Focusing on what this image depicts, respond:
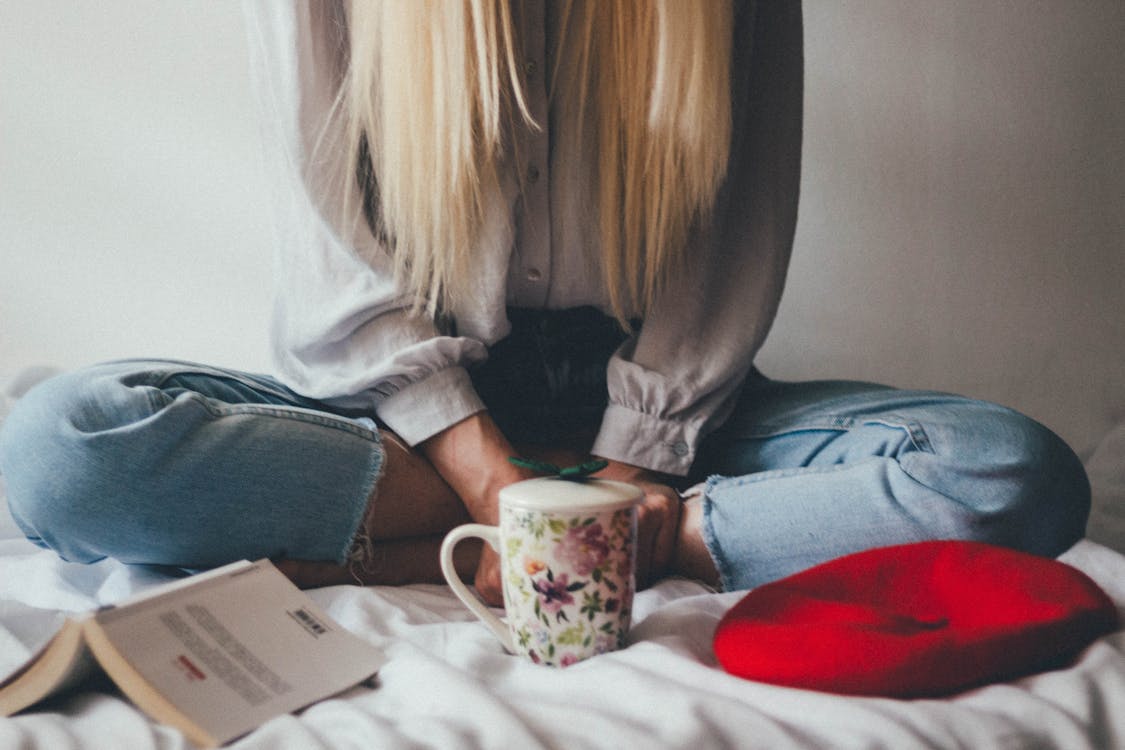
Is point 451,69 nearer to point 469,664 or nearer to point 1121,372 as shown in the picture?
point 469,664

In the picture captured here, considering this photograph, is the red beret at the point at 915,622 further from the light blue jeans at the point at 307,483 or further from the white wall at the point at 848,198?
the white wall at the point at 848,198

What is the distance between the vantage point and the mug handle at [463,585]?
61cm

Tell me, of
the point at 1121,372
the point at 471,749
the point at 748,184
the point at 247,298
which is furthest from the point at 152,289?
the point at 1121,372

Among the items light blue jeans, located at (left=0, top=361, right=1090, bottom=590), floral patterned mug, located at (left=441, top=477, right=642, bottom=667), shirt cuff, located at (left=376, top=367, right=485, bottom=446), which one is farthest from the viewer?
shirt cuff, located at (left=376, top=367, right=485, bottom=446)

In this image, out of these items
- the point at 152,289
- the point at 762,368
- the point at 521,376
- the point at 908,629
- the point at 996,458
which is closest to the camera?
the point at 908,629

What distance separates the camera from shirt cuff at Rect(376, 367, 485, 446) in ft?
2.89

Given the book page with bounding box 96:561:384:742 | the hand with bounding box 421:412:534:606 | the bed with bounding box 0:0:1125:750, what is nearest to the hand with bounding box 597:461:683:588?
the hand with bounding box 421:412:534:606

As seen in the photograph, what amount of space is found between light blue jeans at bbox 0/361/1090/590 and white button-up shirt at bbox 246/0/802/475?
0.08 metres

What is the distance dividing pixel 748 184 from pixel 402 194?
385mm

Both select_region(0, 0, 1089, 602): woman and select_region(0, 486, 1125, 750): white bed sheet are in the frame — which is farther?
select_region(0, 0, 1089, 602): woman

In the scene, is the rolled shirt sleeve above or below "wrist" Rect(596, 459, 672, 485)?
above

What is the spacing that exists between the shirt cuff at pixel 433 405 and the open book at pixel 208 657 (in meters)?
0.29

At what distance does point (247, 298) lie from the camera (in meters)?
1.31

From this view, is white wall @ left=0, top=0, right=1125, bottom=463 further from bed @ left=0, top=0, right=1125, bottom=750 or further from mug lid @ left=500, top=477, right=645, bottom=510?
mug lid @ left=500, top=477, right=645, bottom=510
